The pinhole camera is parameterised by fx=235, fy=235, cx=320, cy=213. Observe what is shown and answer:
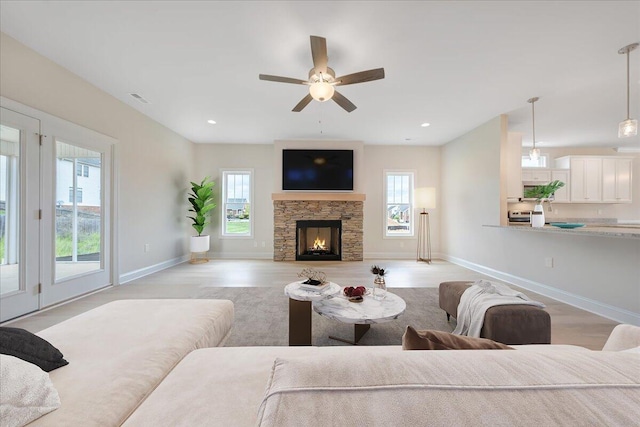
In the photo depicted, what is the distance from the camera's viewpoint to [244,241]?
18.6 feet

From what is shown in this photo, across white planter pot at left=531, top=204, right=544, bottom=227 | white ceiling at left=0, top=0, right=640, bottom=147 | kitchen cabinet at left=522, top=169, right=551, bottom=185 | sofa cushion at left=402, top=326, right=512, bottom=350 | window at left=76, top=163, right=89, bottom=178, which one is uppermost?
white ceiling at left=0, top=0, right=640, bottom=147

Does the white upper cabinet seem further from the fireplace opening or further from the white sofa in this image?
the white sofa

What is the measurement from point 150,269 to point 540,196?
661 cm

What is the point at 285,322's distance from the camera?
238 cm

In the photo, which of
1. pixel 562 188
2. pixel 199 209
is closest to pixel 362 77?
pixel 199 209

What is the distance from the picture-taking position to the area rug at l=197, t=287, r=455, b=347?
2.04 meters

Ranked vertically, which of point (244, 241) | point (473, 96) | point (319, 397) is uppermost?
point (473, 96)

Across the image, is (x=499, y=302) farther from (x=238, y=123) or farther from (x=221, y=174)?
(x=221, y=174)

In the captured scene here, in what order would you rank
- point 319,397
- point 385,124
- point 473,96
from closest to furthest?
point 319,397 < point 473,96 < point 385,124

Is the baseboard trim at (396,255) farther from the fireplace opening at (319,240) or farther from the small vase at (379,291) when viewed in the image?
the small vase at (379,291)

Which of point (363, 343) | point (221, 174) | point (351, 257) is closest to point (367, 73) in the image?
point (363, 343)

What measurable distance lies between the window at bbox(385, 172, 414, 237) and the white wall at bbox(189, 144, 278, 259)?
2.89m

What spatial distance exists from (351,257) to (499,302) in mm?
3748

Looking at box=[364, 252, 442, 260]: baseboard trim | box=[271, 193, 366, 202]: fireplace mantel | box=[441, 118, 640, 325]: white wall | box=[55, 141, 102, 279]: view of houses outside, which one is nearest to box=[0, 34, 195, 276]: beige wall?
box=[55, 141, 102, 279]: view of houses outside
